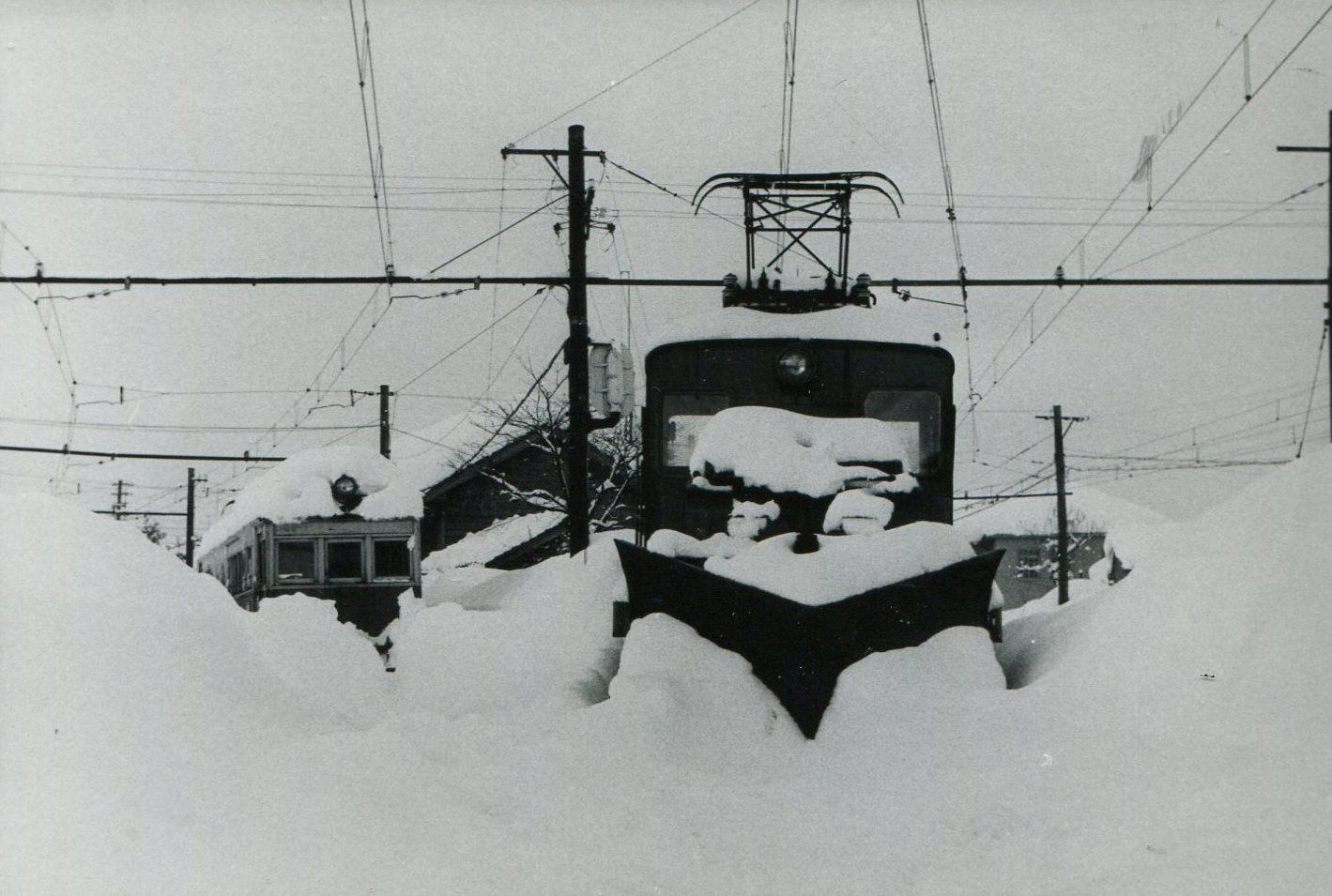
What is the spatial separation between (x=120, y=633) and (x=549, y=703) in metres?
2.74

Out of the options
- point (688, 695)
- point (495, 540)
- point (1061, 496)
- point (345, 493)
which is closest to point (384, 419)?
point (495, 540)

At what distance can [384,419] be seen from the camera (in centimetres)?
2766

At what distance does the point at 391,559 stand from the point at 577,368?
480cm

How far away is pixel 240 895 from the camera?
15.0ft

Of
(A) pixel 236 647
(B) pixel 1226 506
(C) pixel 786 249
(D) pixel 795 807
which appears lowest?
(D) pixel 795 807

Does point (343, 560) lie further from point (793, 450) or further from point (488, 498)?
point (488, 498)

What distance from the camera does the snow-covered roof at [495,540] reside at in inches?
1203

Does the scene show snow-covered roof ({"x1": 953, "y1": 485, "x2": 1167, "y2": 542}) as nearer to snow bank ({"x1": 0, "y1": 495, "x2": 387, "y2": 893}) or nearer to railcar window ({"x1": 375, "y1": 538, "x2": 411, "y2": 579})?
railcar window ({"x1": 375, "y1": 538, "x2": 411, "y2": 579})

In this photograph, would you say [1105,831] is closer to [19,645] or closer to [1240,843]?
[1240,843]

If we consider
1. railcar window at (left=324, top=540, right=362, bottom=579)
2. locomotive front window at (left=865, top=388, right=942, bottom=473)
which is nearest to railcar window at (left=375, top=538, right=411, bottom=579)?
railcar window at (left=324, top=540, right=362, bottom=579)

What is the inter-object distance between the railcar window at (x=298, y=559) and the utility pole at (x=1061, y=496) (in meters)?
19.8

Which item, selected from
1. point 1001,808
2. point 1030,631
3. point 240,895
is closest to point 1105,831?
point 1001,808

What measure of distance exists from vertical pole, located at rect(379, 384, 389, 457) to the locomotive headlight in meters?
18.8

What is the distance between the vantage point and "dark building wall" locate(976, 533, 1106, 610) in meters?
56.0
